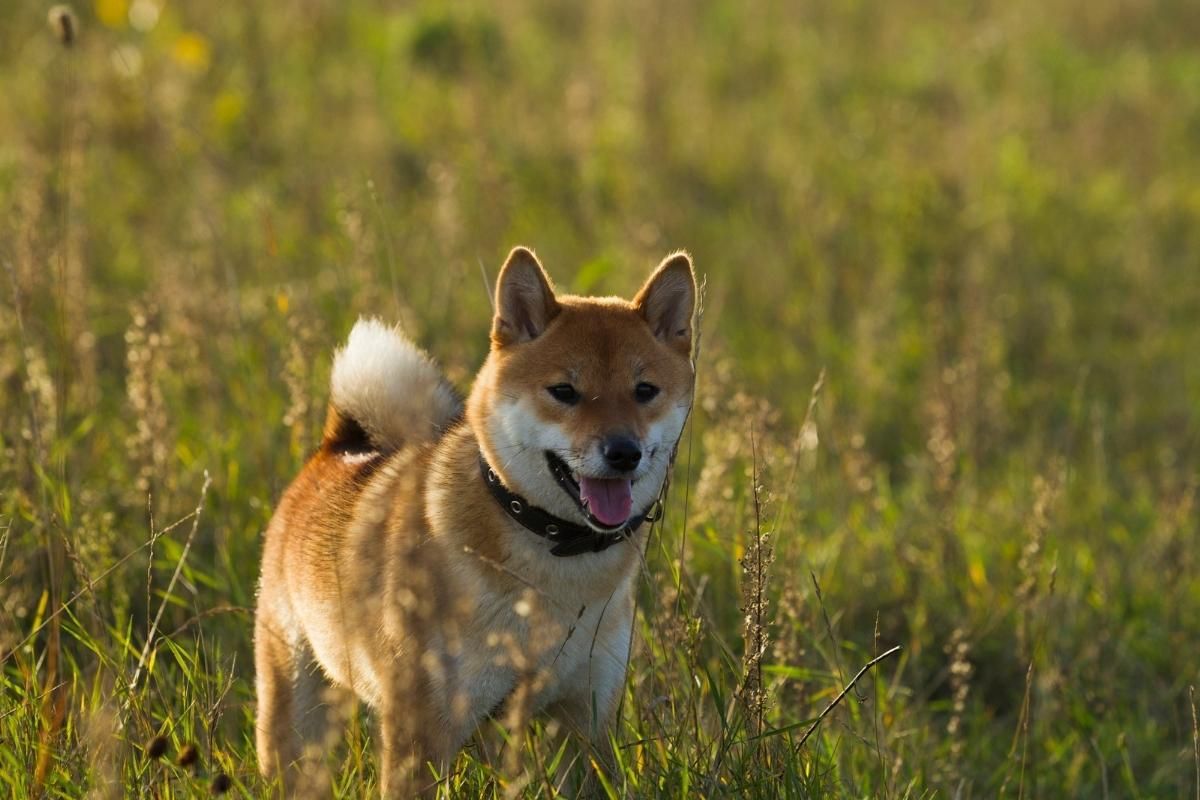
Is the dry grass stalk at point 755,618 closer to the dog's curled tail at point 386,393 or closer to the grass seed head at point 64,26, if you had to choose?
the dog's curled tail at point 386,393

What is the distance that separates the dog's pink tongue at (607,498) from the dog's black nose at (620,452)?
0.06 metres

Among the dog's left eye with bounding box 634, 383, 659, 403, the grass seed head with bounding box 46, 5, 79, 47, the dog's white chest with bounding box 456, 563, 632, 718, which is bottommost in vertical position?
the dog's white chest with bounding box 456, 563, 632, 718

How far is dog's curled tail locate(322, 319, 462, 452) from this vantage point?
3.85 m

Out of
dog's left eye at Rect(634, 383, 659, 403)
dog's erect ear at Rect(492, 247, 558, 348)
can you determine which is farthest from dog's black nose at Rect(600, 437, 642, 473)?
Result: dog's erect ear at Rect(492, 247, 558, 348)

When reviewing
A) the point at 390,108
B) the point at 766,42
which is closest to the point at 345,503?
the point at 390,108

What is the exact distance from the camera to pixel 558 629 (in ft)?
10.2

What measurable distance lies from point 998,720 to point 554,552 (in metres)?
1.98

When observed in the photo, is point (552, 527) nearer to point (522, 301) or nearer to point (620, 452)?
point (620, 452)

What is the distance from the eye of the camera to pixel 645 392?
3.54m

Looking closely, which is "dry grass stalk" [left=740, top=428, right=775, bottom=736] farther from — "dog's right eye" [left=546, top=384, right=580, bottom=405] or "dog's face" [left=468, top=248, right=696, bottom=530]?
"dog's right eye" [left=546, top=384, right=580, bottom=405]

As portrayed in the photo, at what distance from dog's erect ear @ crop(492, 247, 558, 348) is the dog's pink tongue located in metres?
0.48

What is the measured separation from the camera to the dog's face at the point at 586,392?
3.31 m

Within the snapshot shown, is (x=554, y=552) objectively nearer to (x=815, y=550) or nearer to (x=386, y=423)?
(x=386, y=423)

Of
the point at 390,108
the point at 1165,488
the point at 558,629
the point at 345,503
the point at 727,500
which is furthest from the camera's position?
the point at 390,108
